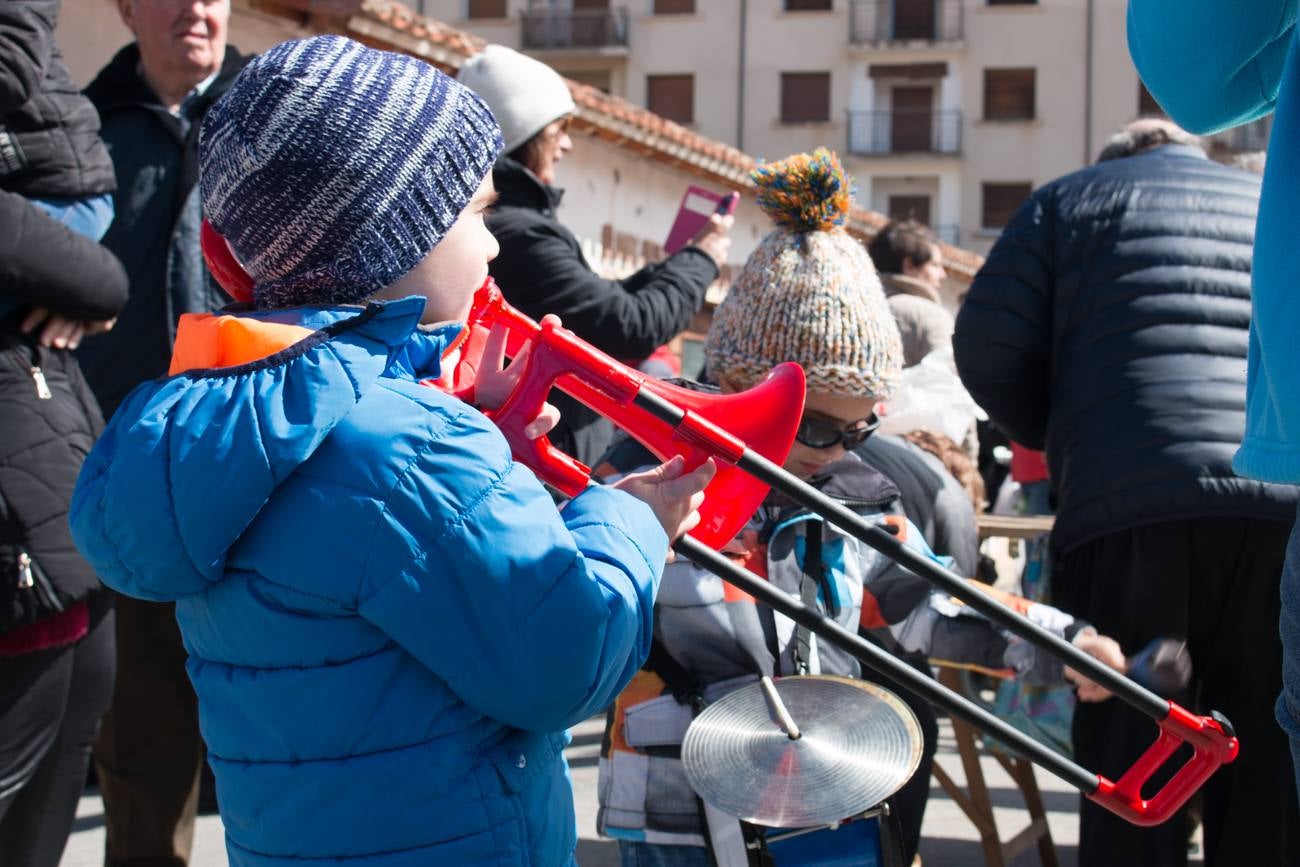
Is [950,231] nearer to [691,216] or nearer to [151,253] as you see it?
[691,216]

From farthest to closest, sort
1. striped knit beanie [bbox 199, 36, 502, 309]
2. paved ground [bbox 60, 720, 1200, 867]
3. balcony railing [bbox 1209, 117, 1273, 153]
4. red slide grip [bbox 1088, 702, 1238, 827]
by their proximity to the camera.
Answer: balcony railing [bbox 1209, 117, 1273, 153] < paved ground [bbox 60, 720, 1200, 867] < red slide grip [bbox 1088, 702, 1238, 827] < striped knit beanie [bbox 199, 36, 502, 309]

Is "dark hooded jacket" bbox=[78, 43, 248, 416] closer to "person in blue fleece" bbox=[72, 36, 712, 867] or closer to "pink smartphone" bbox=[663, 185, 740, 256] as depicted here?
"pink smartphone" bbox=[663, 185, 740, 256]

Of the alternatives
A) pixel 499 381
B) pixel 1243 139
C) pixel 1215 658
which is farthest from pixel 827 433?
pixel 1243 139

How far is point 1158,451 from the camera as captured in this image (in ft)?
9.43

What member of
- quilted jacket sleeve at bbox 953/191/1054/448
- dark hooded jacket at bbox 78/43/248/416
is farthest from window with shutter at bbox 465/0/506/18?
quilted jacket sleeve at bbox 953/191/1054/448

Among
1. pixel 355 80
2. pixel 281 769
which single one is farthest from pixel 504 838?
pixel 355 80

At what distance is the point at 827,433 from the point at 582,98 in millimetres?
9694

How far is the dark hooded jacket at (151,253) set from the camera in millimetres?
3234

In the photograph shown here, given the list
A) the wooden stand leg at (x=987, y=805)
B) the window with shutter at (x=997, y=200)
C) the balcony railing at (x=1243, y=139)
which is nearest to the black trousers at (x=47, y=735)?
the wooden stand leg at (x=987, y=805)

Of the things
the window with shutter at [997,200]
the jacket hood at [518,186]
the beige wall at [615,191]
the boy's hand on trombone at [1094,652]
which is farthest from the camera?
the window with shutter at [997,200]

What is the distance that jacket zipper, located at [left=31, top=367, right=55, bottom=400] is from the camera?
262 centimetres

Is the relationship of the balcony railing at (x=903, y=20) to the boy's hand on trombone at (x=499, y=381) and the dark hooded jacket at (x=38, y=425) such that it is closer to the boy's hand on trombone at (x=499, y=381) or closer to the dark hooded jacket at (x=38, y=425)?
the dark hooded jacket at (x=38, y=425)

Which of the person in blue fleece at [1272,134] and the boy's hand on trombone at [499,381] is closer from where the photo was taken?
the person in blue fleece at [1272,134]

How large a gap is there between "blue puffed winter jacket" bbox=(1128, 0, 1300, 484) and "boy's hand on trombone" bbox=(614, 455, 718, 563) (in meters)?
0.62
